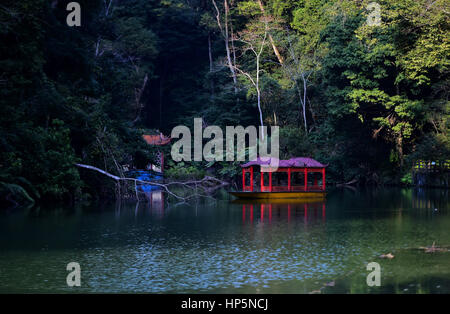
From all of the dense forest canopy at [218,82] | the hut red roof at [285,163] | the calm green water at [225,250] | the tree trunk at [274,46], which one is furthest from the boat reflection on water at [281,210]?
the tree trunk at [274,46]

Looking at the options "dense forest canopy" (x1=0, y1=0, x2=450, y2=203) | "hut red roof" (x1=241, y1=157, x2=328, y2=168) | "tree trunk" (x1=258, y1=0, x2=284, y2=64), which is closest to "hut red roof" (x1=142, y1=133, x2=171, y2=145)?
"dense forest canopy" (x1=0, y1=0, x2=450, y2=203)

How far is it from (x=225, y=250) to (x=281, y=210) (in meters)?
10.7

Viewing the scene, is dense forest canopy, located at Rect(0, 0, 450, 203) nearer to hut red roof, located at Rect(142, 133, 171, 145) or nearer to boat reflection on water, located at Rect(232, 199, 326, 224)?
hut red roof, located at Rect(142, 133, 171, 145)

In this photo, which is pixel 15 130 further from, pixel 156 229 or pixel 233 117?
pixel 233 117

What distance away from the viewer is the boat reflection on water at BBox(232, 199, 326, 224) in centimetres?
2127

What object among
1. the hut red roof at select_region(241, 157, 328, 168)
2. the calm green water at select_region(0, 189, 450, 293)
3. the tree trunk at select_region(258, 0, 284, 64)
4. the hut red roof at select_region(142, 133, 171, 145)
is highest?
the tree trunk at select_region(258, 0, 284, 64)

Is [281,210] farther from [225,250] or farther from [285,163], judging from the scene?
[225,250]

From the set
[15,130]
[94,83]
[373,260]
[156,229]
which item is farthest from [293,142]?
[373,260]

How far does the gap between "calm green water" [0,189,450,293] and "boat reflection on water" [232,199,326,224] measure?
0.08 m

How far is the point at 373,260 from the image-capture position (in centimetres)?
1248

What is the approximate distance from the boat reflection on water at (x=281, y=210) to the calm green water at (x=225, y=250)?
8 cm

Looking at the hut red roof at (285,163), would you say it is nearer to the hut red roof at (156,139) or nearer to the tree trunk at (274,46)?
the hut red roof at (156,139)

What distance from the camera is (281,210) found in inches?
960

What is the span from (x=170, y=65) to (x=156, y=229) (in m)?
46.9
